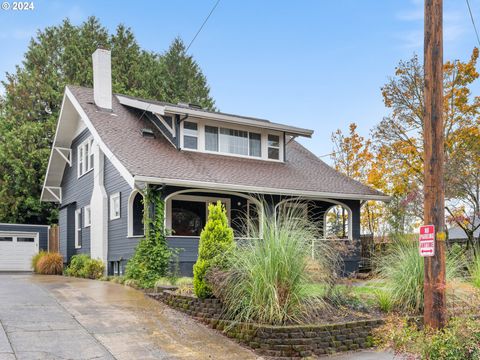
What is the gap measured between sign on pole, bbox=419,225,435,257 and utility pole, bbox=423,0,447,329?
9 cm

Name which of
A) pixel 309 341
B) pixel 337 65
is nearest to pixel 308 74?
pixel 337 65

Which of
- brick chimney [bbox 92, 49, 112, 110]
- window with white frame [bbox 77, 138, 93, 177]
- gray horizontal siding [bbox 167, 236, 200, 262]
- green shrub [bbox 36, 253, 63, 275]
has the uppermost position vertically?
brick chimney [bbox 92, 49, 112, 110]

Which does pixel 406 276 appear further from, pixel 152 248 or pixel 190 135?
pixel 190 135

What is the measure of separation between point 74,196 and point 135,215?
278 inches

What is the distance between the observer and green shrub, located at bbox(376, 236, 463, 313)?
9703mm

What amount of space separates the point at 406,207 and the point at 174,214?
9.69 meters

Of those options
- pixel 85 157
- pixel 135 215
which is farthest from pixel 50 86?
pixel 135 215

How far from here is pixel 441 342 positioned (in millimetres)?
6250

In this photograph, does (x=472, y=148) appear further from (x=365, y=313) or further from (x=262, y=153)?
(x=365, y=313)

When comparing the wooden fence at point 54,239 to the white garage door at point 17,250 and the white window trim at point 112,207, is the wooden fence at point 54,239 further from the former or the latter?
the white window trim at point 112,207

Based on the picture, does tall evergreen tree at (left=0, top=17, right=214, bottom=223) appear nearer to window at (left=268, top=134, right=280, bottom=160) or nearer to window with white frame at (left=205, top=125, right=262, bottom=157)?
window with white frame at (left=205, top=125, right=262, bottom=157)

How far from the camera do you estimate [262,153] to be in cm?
1970

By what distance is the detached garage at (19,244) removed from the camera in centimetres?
2623

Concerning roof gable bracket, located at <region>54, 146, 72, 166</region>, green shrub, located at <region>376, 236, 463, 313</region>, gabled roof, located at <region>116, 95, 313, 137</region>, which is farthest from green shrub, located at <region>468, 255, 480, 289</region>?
roof gable bracket, located at <region>54, 146, 72, 166</region>
